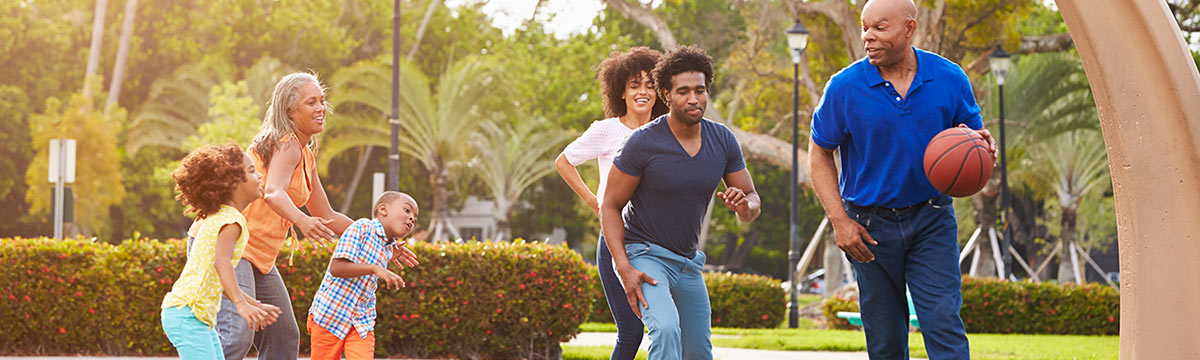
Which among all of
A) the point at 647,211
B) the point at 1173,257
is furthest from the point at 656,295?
the point at 1173,257

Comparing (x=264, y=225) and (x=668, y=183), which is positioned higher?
(x=668, y=183)

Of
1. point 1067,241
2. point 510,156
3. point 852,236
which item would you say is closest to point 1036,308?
point 852,236

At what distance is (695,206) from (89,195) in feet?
103

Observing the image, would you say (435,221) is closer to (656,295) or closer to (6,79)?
(6,79)

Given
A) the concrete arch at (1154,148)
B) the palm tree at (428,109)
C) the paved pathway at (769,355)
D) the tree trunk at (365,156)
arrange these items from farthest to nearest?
the tree trunk at (365,156), the palm tree at (428,109), the paved pathway at (769,355), the concrete arch at (1154,148)

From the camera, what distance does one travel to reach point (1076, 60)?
30828 mm

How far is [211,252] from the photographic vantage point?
5.17 m

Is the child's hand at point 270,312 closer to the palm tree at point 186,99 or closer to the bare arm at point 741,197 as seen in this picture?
the bare arm at point 741,197

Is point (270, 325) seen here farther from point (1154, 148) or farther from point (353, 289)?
point (1154, 148)

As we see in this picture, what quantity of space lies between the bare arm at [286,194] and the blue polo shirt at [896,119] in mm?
2458

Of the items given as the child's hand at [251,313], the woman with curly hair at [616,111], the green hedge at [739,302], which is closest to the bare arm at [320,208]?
the child's hand at [251,313]

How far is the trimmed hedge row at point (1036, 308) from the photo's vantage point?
17.8 m

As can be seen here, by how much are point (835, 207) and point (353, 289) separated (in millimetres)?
2429

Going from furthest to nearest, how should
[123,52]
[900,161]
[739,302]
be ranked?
[123,52], [739,302], [900,161]
